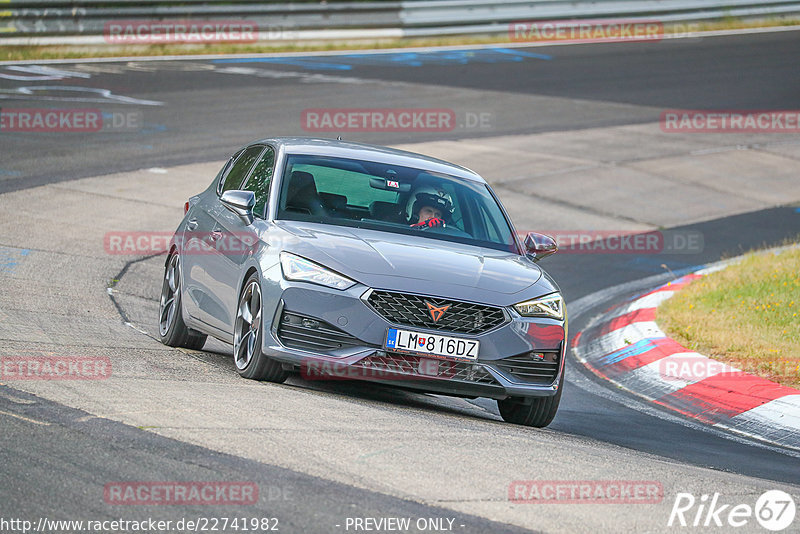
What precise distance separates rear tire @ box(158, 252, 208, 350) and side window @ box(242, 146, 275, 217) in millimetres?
908

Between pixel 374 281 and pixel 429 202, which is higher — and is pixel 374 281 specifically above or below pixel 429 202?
below

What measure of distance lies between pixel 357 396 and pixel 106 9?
1980cm

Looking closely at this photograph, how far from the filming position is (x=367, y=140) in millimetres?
19797

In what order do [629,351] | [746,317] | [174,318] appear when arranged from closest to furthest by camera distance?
1. [174,318]
2. [629,351]
3. [746,317]

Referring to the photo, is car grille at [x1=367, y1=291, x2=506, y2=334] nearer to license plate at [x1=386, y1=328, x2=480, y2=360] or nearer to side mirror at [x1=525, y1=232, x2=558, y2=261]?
license plate at [x1=386, y1=328, x2=480, y2=360]

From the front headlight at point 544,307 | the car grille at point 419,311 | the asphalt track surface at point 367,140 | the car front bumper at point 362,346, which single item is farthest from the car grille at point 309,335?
the front headlight at point 544,307

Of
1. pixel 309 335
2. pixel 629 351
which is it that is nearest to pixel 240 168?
pixel 309 335

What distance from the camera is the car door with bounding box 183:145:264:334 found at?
823 centimetres

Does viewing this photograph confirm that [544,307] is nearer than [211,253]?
Yes

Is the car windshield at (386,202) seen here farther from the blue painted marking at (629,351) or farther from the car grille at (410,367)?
the blue painted marking at (629,351)

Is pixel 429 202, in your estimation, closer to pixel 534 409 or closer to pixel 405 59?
pixel 534 409

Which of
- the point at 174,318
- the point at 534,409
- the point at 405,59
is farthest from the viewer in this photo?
the point at 405,59

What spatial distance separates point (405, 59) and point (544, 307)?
21445mm

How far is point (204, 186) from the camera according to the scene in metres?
16.0
